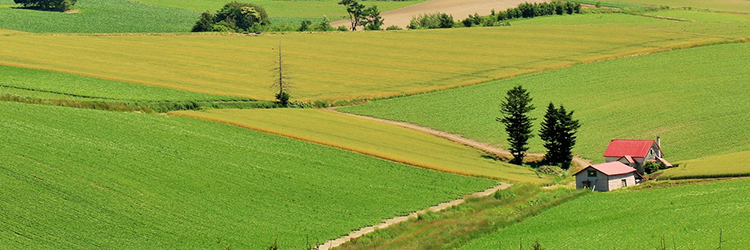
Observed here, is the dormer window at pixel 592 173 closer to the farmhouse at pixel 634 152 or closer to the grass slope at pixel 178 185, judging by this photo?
the grass slope at pixel 178 185

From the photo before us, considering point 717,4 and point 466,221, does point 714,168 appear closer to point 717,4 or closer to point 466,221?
point 466,221

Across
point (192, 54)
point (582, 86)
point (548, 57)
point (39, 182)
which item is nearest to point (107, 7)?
point (192, 54)

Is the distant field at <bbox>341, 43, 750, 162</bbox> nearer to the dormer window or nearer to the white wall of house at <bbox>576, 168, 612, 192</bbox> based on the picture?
the white wall of house at <bbox>576, 168, 612, 192</bbox>

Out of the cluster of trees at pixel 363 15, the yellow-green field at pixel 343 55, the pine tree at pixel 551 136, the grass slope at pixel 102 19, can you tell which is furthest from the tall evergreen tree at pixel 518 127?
the cluster of trees at pixel 363 15

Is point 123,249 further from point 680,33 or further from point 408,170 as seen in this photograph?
point 680,33

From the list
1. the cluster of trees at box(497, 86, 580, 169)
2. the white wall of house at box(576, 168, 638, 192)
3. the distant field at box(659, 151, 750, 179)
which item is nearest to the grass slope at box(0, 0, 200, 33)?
the cluster of trees at box(497, 86, 580, 169)

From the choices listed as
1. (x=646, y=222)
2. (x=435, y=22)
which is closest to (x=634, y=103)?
(x=646, y=222)

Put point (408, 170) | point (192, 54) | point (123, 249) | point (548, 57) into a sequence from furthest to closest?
point (548, 57)
point (192, 54)
point (408, 170)
point (123, 249)
